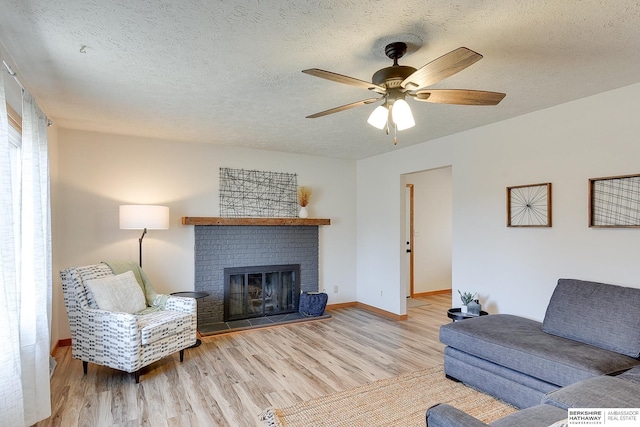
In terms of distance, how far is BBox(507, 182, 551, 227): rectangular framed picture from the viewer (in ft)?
10.8

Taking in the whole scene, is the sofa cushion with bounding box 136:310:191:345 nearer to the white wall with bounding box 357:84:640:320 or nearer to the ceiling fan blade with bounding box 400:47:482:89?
the ceiling fan blade with bounding box 400:47:482:89

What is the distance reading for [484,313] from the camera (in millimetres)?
3658

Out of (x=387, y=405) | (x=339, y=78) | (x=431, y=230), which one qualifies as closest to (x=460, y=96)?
(x=339, y=78)

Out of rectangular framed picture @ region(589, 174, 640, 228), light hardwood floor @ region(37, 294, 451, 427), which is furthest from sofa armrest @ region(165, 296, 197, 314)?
rectangular framed picture @ region(589, 174, 640, 228)

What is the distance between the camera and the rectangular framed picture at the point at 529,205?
3.28 metres

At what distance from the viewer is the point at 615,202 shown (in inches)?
110

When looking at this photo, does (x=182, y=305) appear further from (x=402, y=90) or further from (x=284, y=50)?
(x=402, y=90)

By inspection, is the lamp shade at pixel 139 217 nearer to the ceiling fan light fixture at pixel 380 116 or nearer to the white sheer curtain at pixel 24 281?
the white sheer curtain at pixel 24 281

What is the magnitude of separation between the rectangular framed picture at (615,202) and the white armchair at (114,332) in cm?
374

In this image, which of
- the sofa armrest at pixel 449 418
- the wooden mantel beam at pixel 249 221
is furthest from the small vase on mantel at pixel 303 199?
the sofa armrest at pixel 449 418

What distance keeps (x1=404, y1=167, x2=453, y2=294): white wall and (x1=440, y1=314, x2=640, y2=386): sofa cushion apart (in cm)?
355

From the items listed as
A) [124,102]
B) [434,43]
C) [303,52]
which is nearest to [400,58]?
[434,43]

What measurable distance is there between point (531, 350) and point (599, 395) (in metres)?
0.73

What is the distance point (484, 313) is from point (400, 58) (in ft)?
8.94
